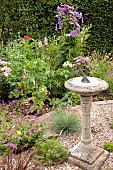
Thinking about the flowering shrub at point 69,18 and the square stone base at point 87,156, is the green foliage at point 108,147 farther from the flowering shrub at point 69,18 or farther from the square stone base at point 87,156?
the flowering shrub at point 69,18

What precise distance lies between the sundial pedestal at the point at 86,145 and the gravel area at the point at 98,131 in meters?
0.08

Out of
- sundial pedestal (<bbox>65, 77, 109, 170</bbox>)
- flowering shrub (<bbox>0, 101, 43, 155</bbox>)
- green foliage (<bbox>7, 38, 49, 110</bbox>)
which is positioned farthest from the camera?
green foliage (<bbox>7, 38, 49, 110</bbox>)

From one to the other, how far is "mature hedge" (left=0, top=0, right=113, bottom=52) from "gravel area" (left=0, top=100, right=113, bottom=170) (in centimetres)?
309

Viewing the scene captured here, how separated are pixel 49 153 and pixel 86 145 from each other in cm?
41

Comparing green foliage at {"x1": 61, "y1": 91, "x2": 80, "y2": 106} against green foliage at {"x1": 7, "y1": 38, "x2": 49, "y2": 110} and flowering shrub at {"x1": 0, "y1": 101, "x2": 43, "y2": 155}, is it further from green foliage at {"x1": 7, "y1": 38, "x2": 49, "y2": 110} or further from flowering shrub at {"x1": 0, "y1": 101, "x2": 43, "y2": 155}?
flowering shrub at {"x1": 0, "y1": 101, "x2": 43, "y2": 155}

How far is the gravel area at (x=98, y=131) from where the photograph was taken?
10.7ft

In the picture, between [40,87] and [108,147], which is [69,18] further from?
[108,147]

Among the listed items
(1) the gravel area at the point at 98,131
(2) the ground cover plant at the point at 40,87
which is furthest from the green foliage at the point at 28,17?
(1) the gravel area at the point at 98,131

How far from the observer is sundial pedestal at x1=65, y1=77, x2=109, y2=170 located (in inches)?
120

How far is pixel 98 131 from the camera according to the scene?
3928mm

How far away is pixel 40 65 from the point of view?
4.66 metres

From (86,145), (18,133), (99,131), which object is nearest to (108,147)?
(86,145)

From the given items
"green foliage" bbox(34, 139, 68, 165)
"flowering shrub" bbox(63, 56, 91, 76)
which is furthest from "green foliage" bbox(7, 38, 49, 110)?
"green foliage" bbox(34, 139, 68, 165)

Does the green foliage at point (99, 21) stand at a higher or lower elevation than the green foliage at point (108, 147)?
higher
